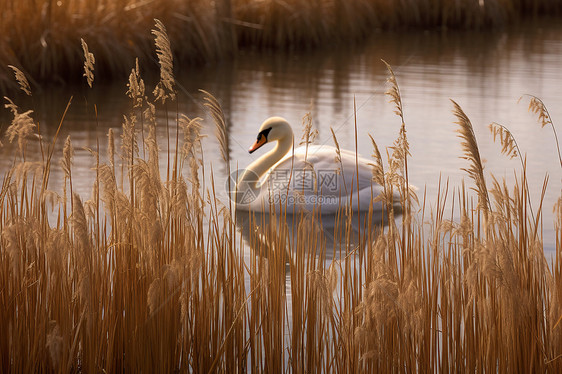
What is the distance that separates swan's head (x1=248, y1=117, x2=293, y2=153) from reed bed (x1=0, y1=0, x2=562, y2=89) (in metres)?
3.13

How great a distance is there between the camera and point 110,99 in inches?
355

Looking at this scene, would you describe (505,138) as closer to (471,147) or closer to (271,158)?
(471,147)

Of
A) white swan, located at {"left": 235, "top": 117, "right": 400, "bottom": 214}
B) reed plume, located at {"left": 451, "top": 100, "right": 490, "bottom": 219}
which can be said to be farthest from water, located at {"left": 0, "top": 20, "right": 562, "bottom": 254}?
reed plume, located at {"left": 451, "top": 100, "right": 490, "bottom": 219}

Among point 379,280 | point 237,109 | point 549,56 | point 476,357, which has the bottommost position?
point 476,357

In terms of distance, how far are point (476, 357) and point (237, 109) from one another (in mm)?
6265

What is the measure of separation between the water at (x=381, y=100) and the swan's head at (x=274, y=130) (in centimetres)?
47

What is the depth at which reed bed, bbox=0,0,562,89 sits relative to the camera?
356 inches

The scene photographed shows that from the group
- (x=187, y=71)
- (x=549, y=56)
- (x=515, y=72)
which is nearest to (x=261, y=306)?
(x=187, y=71)

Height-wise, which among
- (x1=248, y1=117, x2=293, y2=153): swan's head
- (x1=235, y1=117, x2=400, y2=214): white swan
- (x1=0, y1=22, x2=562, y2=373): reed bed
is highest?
(x1=248, y1=117, x2=293, y2=153): swan's head

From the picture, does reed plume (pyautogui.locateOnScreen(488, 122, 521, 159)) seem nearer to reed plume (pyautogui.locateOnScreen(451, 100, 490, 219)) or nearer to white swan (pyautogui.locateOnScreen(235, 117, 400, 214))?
reed plume (pyautogui.locateOnScreen(451, 100, 490, 219))

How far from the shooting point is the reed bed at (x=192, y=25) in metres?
9.03

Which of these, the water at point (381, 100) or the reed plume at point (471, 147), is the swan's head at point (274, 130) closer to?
the water at point (381, 100)

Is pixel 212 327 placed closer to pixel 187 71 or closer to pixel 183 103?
pixel 183 103

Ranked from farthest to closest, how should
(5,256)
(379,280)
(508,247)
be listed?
1. (5,256)
2. (508,247)
3. (379,280)
